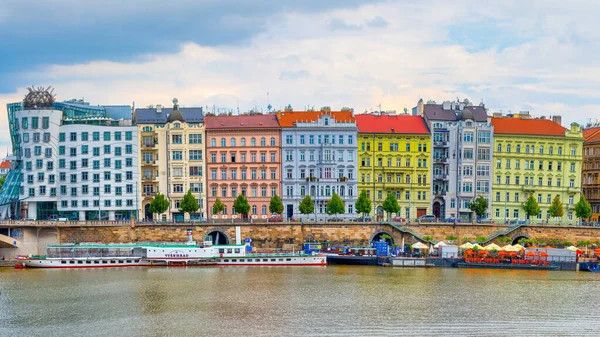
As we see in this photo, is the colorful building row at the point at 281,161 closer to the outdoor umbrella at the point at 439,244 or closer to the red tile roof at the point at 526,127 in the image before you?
A: the red tile roof at the point at 526,127

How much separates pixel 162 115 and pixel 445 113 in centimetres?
4090

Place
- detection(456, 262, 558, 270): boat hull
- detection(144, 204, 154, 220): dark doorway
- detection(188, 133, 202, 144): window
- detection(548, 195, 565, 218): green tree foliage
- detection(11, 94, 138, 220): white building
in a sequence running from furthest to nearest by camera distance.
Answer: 1. detection(188, 133, 202, 144): window
2. detection(144, 204, 154, 220): dark doorway
3. detection(548, 195, 565, 218): green tree foliage
4. detection(11, 94, 138, 220): white building
5. detection(456, 262, 558, 270): boat hull

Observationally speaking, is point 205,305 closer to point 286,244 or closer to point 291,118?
point 286,244

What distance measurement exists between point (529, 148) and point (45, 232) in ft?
221

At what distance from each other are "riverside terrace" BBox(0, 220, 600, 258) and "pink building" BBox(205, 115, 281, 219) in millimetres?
8085

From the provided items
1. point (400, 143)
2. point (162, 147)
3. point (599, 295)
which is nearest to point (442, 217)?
point (400, 143)

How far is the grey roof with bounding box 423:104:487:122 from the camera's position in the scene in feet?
421

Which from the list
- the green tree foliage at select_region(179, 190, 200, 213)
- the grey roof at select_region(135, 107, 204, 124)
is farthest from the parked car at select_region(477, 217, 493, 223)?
the grey roof at select_region(135, 107, 204, 124)

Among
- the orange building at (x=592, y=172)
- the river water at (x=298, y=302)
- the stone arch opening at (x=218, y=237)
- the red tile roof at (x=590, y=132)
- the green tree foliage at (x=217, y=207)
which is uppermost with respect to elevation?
the red tile roof at (x=590, y=132)

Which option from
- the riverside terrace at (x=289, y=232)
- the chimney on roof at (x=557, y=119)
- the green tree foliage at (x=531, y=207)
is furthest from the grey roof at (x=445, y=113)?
the riverside terrace at (x=289, y=232)

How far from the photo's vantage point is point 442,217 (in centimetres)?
12700

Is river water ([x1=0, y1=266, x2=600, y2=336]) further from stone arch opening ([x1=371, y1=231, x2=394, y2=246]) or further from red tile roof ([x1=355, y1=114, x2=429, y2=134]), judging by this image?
A: red tile roof ([x1=355, y1=114, x2=429, y2=134])

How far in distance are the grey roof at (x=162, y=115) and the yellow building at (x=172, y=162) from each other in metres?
1.41

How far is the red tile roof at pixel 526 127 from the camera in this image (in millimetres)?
127562
